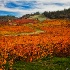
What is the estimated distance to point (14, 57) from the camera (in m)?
28.4

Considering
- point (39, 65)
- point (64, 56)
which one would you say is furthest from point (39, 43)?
point (39, 65)

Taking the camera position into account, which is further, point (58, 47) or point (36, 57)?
point (58, 47)

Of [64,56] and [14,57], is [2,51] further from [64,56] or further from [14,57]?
[64,56]

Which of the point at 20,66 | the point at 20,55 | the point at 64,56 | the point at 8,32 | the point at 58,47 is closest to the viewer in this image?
the point at 20,66

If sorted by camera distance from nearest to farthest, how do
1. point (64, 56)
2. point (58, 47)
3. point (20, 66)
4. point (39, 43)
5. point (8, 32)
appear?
point (20, 66)
point (64, 56)
point (58, 47)
point (39, 43)
point (8, 32)

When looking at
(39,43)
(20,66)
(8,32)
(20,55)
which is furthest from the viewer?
(8,32)

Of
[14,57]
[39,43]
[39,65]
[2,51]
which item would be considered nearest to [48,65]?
[39,65]

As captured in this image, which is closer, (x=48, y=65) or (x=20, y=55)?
(x=48, y=65)

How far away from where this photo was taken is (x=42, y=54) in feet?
97.3

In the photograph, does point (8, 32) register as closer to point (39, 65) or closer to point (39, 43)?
point (39, 43)

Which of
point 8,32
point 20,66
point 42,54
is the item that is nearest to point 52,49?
point 42,54

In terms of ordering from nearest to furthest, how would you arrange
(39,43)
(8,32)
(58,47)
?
(58,47), (39,43), (8,32)

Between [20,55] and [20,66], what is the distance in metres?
3.33

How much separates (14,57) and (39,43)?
7.72 metres
